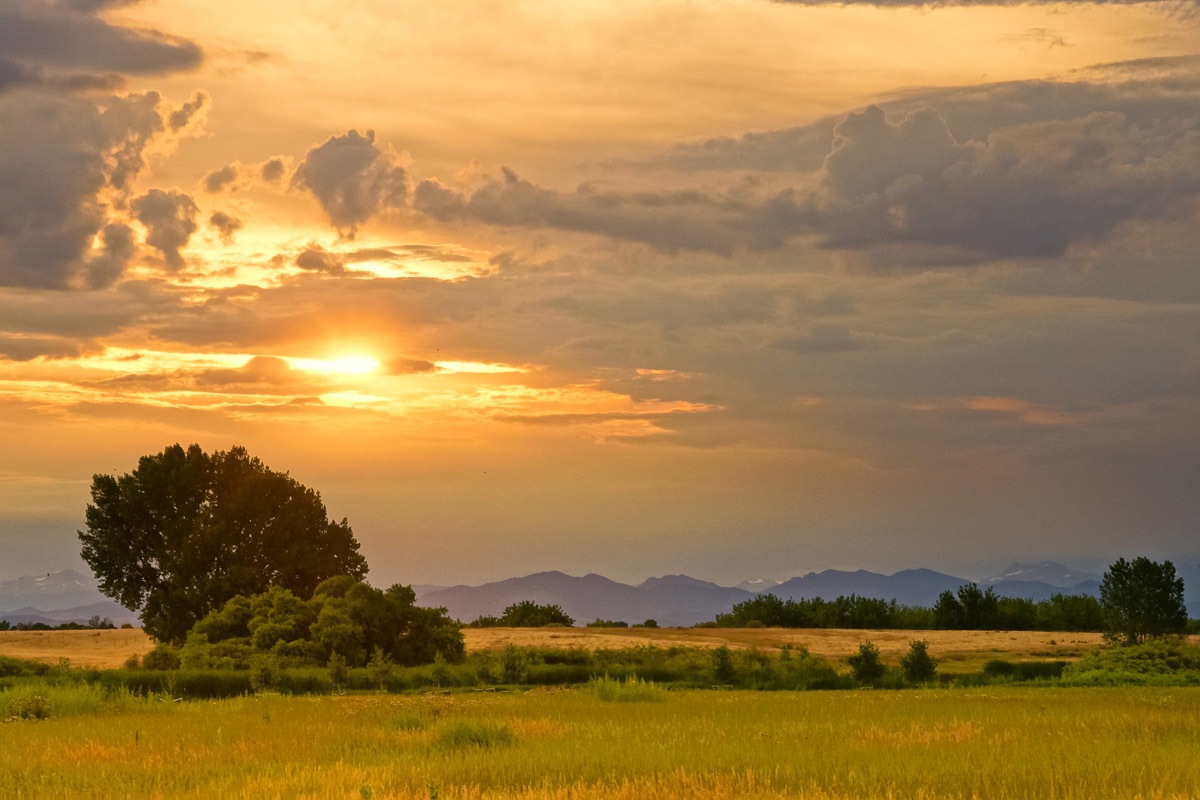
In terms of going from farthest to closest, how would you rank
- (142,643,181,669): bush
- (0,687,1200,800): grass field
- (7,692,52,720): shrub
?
(142,643,181,669): bush < (7,692,52,720): shrub < (0,687,1200,800): grass field

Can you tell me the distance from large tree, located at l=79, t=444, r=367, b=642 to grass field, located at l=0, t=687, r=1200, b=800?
2519 cm

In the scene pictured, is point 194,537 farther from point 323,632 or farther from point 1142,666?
point 1142,666

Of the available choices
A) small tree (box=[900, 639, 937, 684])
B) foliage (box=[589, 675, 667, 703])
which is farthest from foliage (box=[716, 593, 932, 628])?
foliage (box=[589, 675, 667, 703])

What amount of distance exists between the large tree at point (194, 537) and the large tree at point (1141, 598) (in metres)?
37.5

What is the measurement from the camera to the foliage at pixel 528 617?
277ft

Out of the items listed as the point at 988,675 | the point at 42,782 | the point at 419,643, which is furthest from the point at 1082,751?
the point at 419,643

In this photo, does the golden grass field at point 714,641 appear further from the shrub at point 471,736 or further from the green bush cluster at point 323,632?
the shrub at point 471,736

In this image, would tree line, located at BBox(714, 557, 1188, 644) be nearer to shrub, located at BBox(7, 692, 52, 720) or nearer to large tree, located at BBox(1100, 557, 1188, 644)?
large tree, located at BBox(1100, 557, 1188, 644)

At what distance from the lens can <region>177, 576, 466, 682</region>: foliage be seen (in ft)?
158

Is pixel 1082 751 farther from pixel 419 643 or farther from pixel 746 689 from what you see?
pixel 419 643

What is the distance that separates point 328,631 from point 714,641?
25.3 meters

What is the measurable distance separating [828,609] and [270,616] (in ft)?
167

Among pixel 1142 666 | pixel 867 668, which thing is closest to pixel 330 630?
pixel 867 668

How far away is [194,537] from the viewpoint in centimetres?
5853
